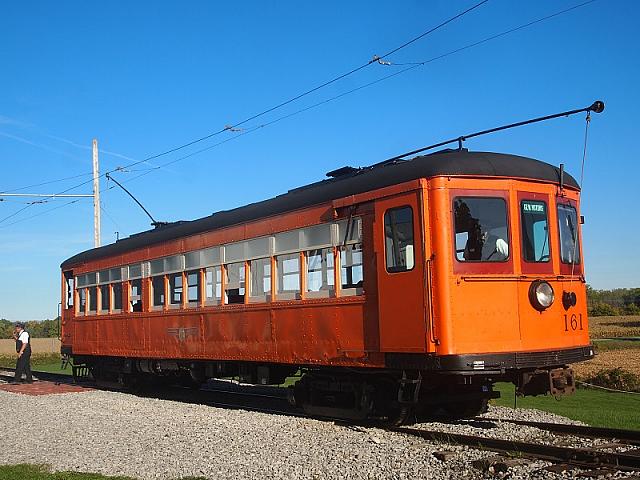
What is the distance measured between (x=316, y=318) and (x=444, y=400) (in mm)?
2171

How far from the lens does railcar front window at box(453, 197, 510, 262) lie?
912 cm

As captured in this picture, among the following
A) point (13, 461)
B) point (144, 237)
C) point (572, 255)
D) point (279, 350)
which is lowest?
point (13, 461)

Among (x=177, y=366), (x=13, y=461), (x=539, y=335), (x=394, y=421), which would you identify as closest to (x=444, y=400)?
(x=394, y=421)

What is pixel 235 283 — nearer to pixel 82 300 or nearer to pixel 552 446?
pixel 552 446

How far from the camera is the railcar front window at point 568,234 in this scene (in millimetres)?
9906

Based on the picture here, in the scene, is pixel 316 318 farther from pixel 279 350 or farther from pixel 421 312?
pixel 421 312

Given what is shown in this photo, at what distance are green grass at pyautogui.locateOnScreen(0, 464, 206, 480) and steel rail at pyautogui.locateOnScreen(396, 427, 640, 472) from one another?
3062 mm

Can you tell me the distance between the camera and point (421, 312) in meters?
8.97

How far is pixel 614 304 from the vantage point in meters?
85.7

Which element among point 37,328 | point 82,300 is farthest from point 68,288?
point 37,328

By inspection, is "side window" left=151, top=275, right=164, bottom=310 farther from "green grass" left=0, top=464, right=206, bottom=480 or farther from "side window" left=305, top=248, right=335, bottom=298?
"green grass" left=0, top=464, right=206, bottom=480

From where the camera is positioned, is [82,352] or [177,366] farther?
[82,352]

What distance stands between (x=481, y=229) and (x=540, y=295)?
111 cm

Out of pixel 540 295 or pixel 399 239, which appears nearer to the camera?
pixel 540 295
